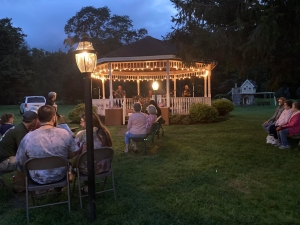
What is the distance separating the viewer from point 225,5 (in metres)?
8.47

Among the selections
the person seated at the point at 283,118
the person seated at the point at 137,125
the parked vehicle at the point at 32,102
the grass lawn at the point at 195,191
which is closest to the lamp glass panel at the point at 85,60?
the grass lawn at the point at 195,191

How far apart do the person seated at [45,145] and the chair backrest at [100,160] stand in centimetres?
26

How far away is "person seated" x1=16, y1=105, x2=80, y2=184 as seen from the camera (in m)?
4.08

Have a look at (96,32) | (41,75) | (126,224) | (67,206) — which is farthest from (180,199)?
(41,75)

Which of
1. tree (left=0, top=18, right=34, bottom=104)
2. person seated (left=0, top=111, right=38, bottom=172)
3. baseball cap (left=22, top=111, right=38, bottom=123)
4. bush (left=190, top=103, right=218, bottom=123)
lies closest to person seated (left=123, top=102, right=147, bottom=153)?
baseball cap (left=22, top=111, right=38, bottom=123)

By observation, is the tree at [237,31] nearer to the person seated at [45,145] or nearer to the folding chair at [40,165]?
the person seated at [45,145]

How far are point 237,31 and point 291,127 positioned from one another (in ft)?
9.07

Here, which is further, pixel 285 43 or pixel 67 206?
pixel 285 43

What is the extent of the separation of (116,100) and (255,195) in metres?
11.9

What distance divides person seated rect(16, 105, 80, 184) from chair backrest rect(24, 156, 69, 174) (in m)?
0.10

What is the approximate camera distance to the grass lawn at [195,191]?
3963 mm

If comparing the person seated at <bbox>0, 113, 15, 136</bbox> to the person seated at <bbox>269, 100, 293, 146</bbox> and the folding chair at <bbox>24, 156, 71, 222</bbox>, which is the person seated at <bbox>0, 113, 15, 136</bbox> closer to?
the folding chair at <bbox>24, 156, 71, 222</bbox>

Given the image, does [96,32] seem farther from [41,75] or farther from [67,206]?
[67,206]

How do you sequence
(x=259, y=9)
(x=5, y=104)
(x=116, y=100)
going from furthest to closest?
1. (x=5, y=104)
2. (x=116, y=100)
3. (x=259, y=9)
